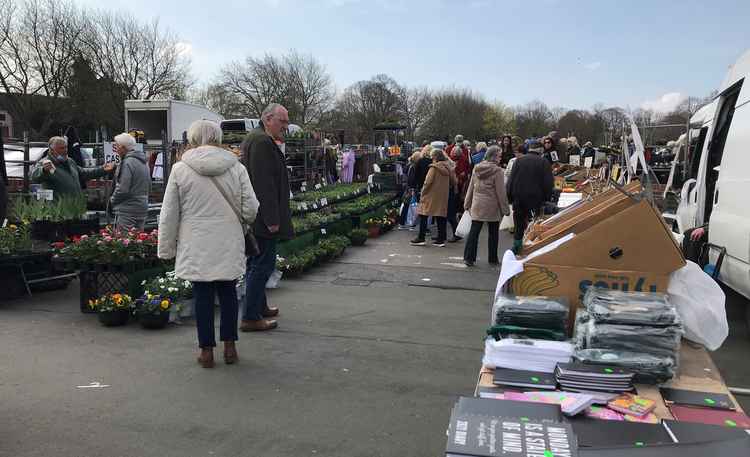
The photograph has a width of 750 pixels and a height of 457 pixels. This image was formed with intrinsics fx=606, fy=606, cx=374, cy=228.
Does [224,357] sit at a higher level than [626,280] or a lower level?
lower

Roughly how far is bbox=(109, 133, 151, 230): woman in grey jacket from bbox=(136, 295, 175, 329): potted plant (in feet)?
6.20

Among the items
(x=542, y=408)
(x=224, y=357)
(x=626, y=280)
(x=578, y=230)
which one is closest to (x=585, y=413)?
(x=542, y=408)

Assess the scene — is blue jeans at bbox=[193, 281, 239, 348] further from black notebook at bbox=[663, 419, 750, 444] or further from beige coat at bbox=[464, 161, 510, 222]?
beige coat at bbox=[464, 161, 510, 222]

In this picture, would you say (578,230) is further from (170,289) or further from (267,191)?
(170,289)

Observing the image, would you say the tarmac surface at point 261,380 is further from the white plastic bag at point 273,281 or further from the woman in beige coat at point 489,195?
the woman in beige coat at point 489,195

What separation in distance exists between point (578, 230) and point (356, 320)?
3244 mm

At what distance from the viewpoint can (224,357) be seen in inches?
189

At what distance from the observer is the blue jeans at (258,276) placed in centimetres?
535

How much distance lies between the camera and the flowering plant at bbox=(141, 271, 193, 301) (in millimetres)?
5867

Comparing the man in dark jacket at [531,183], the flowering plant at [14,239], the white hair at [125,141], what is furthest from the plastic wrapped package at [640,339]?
the man in dark jacket at [531,183]

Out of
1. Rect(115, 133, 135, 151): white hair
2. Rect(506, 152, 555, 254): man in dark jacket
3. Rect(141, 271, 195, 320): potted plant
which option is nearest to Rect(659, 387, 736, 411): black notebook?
Rect(141, 271, 195, 320): potted plant

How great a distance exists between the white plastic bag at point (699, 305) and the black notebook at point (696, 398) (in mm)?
547

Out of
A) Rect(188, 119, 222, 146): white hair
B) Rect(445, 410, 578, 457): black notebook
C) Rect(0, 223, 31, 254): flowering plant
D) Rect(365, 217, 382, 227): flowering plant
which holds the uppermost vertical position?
Rect(188, 119, 222, 146): white hair

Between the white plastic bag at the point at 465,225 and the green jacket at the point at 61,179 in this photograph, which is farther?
the white plastic bag at the point at 465,225
